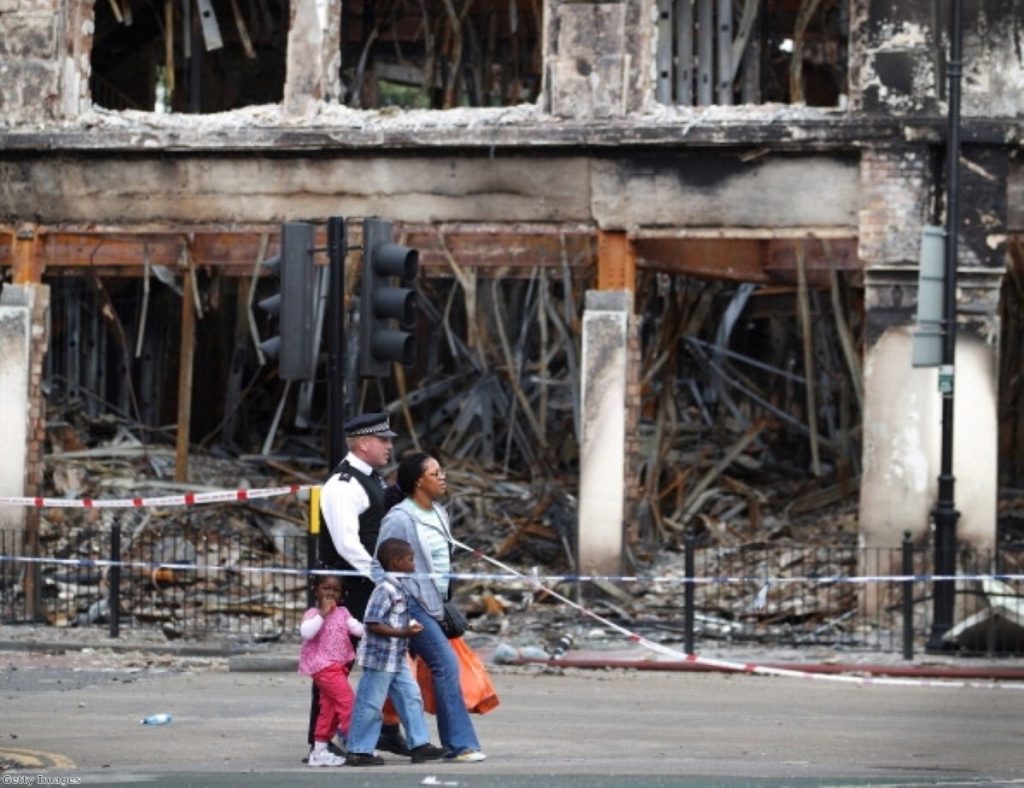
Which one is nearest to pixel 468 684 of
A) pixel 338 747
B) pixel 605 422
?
pixel 338 747

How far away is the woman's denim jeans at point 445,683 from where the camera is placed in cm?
1367

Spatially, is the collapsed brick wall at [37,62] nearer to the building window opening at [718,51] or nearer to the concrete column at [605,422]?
the concrete column at [605,422]

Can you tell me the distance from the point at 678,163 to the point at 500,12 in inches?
224

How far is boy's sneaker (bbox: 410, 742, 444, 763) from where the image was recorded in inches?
541

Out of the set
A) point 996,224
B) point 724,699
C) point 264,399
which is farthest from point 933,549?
point 264,399

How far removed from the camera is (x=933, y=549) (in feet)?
76.3

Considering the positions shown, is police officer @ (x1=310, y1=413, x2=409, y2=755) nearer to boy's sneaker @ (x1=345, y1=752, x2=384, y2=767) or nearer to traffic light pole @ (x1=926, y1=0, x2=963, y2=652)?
boy's sneaker @ (x1=345, y1=752, x2=384, y2=767)

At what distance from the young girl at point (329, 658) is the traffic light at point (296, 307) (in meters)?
2.33

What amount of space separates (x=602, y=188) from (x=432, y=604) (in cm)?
1153

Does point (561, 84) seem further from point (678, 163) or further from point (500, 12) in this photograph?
point (500, 12)

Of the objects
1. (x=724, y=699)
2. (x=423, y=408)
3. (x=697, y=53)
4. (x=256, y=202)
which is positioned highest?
(x=697, y=53)

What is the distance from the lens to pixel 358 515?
13961 millimetres

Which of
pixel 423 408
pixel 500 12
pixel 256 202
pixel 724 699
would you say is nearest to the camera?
pixel 724 699

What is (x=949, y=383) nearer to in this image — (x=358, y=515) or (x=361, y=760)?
(x=358, y=515)
